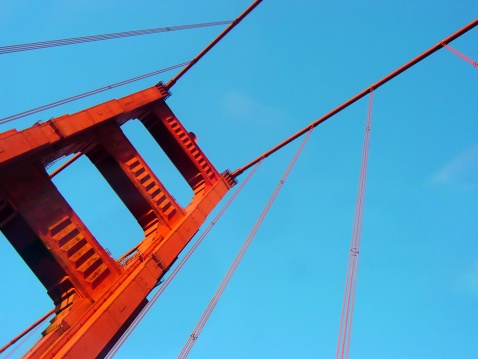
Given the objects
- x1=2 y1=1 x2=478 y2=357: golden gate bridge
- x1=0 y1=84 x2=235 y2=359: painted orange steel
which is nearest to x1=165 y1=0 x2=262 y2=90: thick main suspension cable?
x1=2 y1=1 x2=478 y2=357: golden gate bridge

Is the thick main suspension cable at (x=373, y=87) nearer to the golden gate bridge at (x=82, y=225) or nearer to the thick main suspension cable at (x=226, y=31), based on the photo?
the golden gate bridge at (x=82, y=225)

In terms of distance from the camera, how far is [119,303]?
948 centimetres

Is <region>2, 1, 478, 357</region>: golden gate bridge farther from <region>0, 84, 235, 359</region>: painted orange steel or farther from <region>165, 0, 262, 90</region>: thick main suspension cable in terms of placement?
<region>165, 0, 262, 90</region>: thick main suspension cable

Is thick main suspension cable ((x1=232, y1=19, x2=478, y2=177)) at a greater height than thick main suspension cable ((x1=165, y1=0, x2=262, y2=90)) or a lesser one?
lesser

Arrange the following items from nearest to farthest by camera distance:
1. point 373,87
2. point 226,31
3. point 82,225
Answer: point 82,225
point 373,87
point 226,31

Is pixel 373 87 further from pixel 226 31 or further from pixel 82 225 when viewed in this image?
pixel 82 225

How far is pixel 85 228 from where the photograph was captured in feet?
33.8

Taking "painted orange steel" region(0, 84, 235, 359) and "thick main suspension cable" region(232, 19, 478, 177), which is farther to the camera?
"thick main suspension cable" region(232, 19, 478, 177)

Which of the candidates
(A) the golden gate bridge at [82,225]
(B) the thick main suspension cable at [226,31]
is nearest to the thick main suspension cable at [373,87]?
(A) the golden gate bridge at [82,225]

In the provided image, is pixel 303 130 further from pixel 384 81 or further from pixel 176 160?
pixel 176 160

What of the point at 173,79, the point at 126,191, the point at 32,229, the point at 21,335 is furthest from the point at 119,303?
the point at 173,79

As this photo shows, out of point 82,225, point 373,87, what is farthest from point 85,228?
point 373,87

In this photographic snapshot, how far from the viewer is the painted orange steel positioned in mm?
8789

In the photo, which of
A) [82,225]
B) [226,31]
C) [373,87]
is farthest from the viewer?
[226,31]
